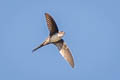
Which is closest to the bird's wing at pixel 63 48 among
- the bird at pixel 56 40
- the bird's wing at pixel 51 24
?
the bird at pixel 56 40

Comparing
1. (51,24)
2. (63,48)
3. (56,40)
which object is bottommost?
(63,48)

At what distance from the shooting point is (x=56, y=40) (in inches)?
1406

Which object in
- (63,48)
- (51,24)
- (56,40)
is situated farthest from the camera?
(63,48)

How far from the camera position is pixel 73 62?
1409 inches

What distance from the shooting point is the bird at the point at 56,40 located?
35312 millimetres

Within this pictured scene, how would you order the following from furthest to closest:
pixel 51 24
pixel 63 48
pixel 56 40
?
pixel 63 48, pixel 56 40, pixel 51 24

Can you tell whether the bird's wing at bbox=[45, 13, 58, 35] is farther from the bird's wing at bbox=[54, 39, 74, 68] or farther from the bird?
the bird's wing at bbox=[54, 39, 74, 68]

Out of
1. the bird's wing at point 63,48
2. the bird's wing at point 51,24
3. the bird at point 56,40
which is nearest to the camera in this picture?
the bird's wing at point 51,24

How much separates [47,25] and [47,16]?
49 centimetres

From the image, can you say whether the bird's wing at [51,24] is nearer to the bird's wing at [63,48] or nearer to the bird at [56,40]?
Result: the bird at [56,40]

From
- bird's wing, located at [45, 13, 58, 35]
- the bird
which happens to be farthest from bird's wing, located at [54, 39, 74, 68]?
bird's wing, located at [45, 13, 58, 35]

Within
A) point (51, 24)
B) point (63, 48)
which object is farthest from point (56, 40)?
point (51, 24)

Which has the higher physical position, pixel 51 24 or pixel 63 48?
pixel 51 24

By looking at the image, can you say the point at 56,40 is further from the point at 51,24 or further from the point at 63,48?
the point at 51,24
